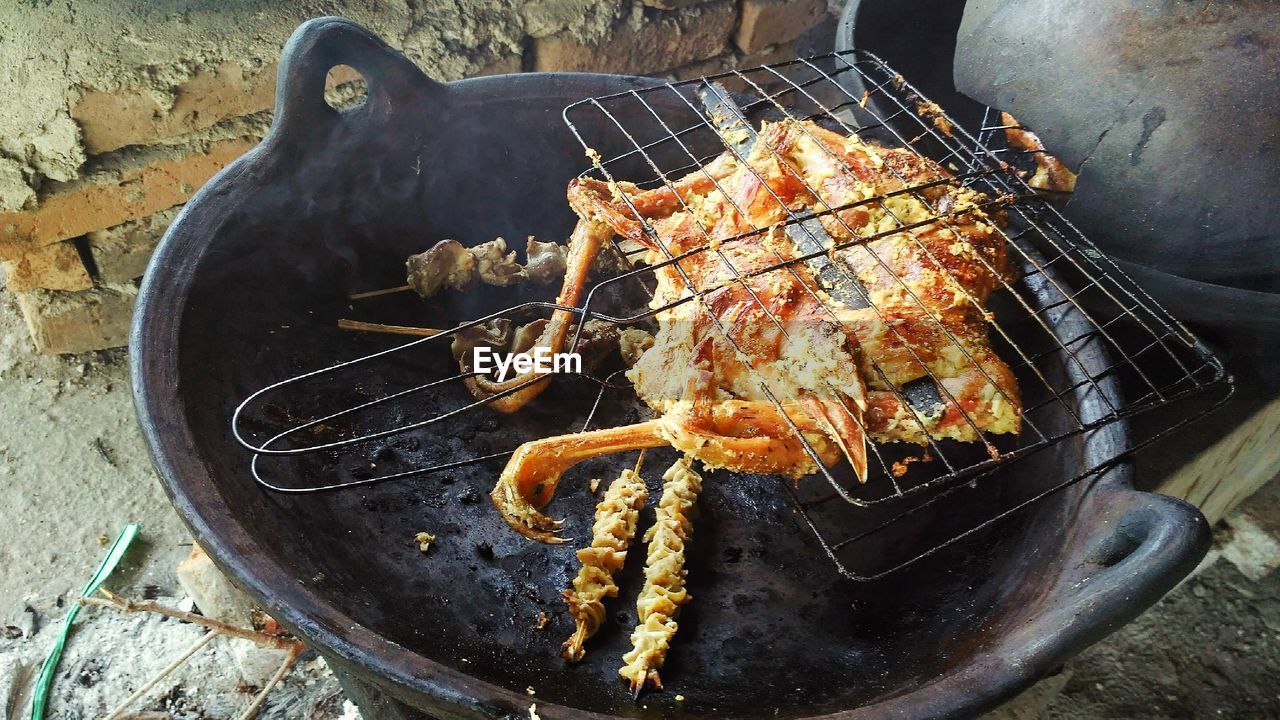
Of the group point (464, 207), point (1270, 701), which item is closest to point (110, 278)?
point (464, 207)

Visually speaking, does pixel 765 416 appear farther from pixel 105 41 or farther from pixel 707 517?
pixel 105 41

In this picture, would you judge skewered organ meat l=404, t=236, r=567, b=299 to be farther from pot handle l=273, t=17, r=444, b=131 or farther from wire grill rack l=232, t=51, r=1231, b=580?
pot handle l=273, t=17, r=444, b=131

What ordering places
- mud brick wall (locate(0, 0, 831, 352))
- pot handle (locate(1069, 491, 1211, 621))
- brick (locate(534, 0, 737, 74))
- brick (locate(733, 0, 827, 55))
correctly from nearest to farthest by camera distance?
1. pot handle (locate(1069, 491, 1211, 621))
2. mud brick wall (locate(0, 0, 831, 352))
3. brick (locate(534, 0, 737, 74))
4. brick (locate(733, 0, 827, 55))

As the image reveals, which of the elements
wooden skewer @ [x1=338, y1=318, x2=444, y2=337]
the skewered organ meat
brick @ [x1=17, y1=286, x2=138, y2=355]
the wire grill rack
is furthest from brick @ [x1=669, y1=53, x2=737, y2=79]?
brick @ [x1=17, y1=286, x2=138, y2=355]

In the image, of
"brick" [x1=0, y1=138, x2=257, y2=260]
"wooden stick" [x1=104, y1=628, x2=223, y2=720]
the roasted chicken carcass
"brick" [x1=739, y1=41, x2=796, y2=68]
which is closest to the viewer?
the roasted chicken carcass

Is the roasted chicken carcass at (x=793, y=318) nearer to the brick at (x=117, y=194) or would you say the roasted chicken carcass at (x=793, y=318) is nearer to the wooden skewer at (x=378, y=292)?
the wooden skewer at (x=378, y=292)

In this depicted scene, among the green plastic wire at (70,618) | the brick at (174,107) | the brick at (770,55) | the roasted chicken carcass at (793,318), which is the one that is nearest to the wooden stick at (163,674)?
the green plastic wire at (70,618)
